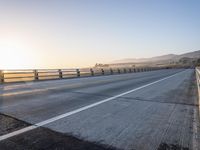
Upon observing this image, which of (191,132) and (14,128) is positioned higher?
(14,128)

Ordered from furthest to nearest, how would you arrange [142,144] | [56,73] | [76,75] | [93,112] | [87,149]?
[76,75], [56,73], [93,112], [142,144], [87,149]

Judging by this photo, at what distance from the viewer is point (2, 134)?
3857mm

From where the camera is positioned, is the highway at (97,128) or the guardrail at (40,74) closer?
the highway at (97,128)

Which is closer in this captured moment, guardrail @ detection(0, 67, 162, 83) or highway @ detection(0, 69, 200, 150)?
highway @ detection(0, 69, 200, 150)

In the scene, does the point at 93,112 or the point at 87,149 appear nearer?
the point at 87,149

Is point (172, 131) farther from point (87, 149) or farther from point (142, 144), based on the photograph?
point (87, 149)

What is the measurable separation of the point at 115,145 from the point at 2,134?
7.63ft

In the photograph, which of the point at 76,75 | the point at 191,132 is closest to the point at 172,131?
the point at 191,132

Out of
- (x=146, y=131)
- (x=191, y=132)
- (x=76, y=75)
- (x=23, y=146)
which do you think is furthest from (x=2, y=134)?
(x=76, y=75)

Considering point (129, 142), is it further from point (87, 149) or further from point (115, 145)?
point (87, 149)

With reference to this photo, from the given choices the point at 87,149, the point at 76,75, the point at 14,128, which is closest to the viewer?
the point at 87,149

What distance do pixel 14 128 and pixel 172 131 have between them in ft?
11.9

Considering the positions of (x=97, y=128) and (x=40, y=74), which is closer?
(x=97, y=128)

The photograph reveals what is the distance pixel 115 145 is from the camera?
355 centimetres
